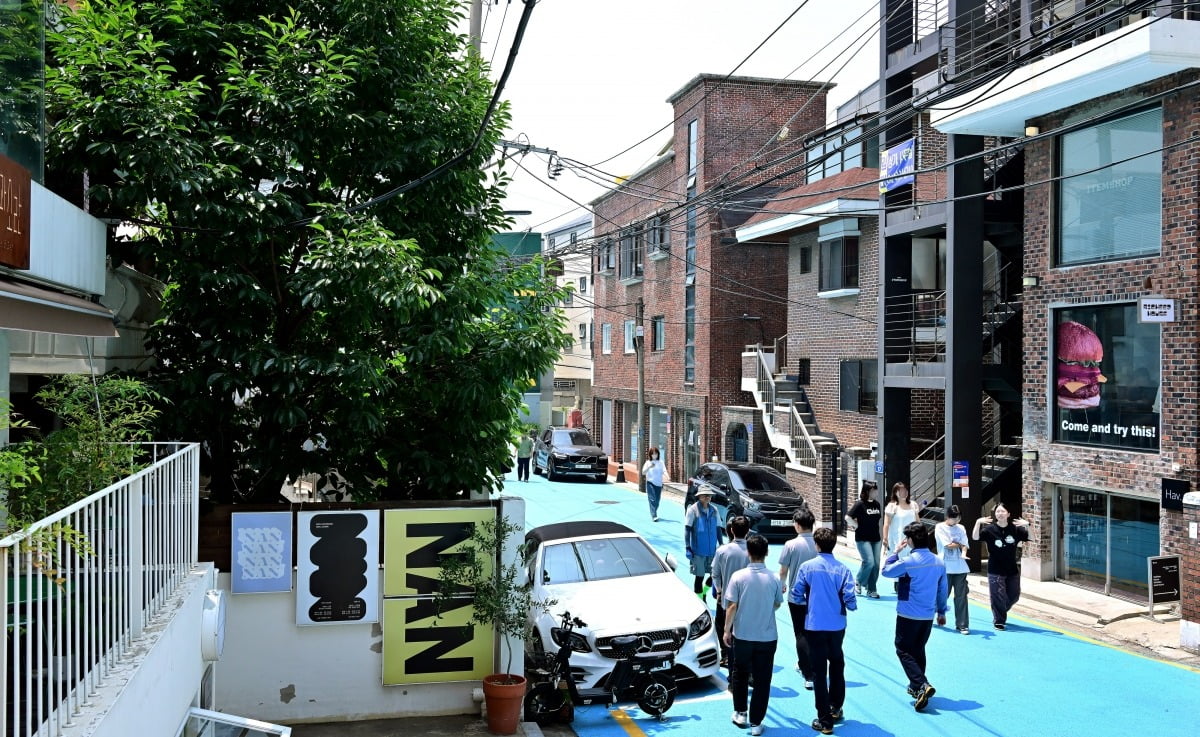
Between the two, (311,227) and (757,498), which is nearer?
(311,227)

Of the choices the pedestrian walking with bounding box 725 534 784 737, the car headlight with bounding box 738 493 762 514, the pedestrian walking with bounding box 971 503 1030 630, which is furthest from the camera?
the car headlight with bounding box 738 493 762 514

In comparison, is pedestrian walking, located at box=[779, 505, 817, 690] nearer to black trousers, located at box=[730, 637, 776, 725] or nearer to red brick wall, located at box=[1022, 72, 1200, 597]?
black trousers, located at box=[730, 637, 776, 725]

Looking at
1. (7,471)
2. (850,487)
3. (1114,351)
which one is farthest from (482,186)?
(850,487)

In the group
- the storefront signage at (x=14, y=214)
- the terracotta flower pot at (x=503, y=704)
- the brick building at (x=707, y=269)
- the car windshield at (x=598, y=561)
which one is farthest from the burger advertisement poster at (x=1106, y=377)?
the storefront signage at (x=14, y=214)

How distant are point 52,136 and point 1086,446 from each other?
15.0m

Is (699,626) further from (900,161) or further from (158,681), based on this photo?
(900,161)

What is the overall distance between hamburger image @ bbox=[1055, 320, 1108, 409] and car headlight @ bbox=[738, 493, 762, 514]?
6631mm

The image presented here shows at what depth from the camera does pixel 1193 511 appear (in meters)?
12.8

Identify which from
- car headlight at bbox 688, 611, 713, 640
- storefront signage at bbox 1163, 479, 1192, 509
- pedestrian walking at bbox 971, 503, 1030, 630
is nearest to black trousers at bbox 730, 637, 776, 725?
car headlight at bbox 688, 611, 713, 640

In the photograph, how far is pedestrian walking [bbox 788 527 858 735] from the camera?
9352 millimetres

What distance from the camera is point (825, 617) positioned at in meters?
9.36

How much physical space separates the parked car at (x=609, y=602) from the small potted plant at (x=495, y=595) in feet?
1.39

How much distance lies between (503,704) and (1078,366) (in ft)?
38.5

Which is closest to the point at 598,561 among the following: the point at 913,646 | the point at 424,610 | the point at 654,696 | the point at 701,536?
the point at 701,536
